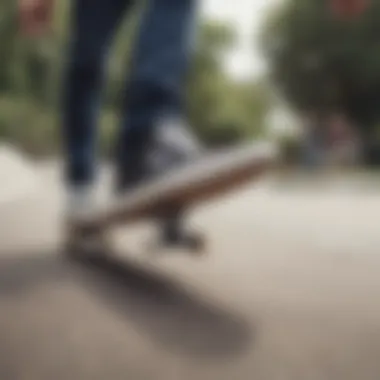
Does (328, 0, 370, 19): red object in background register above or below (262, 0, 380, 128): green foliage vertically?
above

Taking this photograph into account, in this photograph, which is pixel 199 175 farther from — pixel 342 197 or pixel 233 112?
pixel 342 197

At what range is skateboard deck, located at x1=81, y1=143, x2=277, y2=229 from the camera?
637mm

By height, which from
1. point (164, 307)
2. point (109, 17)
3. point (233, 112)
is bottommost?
point (164, 307)

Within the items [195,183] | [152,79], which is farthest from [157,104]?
[195,183]

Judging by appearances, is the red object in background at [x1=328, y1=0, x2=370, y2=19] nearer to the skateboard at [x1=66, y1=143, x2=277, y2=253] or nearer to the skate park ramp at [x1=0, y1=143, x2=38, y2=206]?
the skateboard at [x1=66, y1=143, x2=277, y2=253]

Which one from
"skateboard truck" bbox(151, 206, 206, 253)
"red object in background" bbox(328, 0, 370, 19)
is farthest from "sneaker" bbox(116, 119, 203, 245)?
"red object in background" bbox(328, 0, 370, 19)

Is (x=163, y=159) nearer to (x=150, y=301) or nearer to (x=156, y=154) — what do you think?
(x=156, y=154)

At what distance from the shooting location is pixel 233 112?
0.66 meters

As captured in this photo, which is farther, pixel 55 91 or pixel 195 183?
pixel 55 91

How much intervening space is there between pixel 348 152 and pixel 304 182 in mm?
78

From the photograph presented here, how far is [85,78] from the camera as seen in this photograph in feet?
2.65

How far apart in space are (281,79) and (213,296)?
0.17 metres

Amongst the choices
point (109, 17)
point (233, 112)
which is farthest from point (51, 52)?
point (233, 112)

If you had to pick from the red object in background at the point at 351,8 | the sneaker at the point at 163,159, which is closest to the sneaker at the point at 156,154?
the sneaker at the point at 163,159
